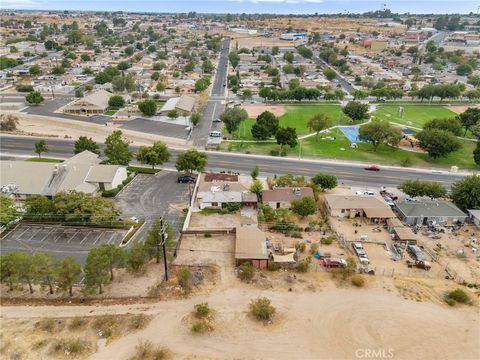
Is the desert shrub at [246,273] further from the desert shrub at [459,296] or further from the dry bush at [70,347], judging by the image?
the desert shrub at [459,296]

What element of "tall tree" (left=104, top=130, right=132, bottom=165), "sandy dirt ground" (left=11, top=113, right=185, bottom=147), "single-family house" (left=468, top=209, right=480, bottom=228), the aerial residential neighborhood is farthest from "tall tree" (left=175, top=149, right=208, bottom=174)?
"single-family house" (left=468, top=209, right=480, bottom=228)

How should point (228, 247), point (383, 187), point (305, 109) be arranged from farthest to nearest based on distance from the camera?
1. point (305, 109)
2. point (383, 187)
3. point (228, 247)

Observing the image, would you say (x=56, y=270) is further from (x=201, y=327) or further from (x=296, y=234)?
(x=296, y=234)

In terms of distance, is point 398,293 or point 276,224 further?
point 276,224

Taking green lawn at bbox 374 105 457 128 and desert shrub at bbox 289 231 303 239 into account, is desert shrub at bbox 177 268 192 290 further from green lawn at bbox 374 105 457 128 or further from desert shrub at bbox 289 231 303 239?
green lawn at bbox 374 105 457 128

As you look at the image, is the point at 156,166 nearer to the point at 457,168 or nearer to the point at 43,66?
the point at 457,168

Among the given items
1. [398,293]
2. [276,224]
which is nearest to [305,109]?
[276,224]
